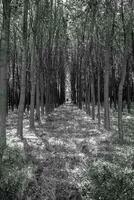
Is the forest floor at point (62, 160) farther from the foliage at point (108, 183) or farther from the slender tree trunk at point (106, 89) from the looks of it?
the slender tree trunk at point (106, 89)

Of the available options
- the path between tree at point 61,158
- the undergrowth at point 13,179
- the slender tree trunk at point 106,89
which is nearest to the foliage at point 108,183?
the path between tree at point 61,158

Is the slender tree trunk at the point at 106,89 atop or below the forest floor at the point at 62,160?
atop

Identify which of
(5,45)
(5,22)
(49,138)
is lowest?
(49,138)

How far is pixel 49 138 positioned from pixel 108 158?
6.31 meters

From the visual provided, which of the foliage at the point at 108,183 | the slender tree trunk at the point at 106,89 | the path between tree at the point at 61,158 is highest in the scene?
the slender tree trunk at the point at 106,89

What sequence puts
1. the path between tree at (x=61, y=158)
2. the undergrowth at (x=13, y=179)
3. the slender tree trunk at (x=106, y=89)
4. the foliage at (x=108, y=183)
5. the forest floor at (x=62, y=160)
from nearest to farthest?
the foliage at (x=108, y=183), the undergrowth at (x=13, y=179), the forest floor at (x=62, y=160), the path between tree at (x=61, y=158), the slender tree trunk at (x=106, y=89)

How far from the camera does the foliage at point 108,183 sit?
725 cm

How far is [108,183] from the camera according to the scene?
7484 millimetres

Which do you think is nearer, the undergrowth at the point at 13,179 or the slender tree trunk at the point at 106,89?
the undergrowth at the point at 13,179

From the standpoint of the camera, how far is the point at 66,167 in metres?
10.5

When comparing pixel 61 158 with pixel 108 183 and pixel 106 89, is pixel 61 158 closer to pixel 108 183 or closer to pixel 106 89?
pixel 108 183

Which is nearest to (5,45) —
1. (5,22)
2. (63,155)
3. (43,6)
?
(5,22)

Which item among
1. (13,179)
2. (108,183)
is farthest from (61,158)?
(108,183)

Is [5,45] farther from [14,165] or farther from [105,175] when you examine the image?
[105,175]
